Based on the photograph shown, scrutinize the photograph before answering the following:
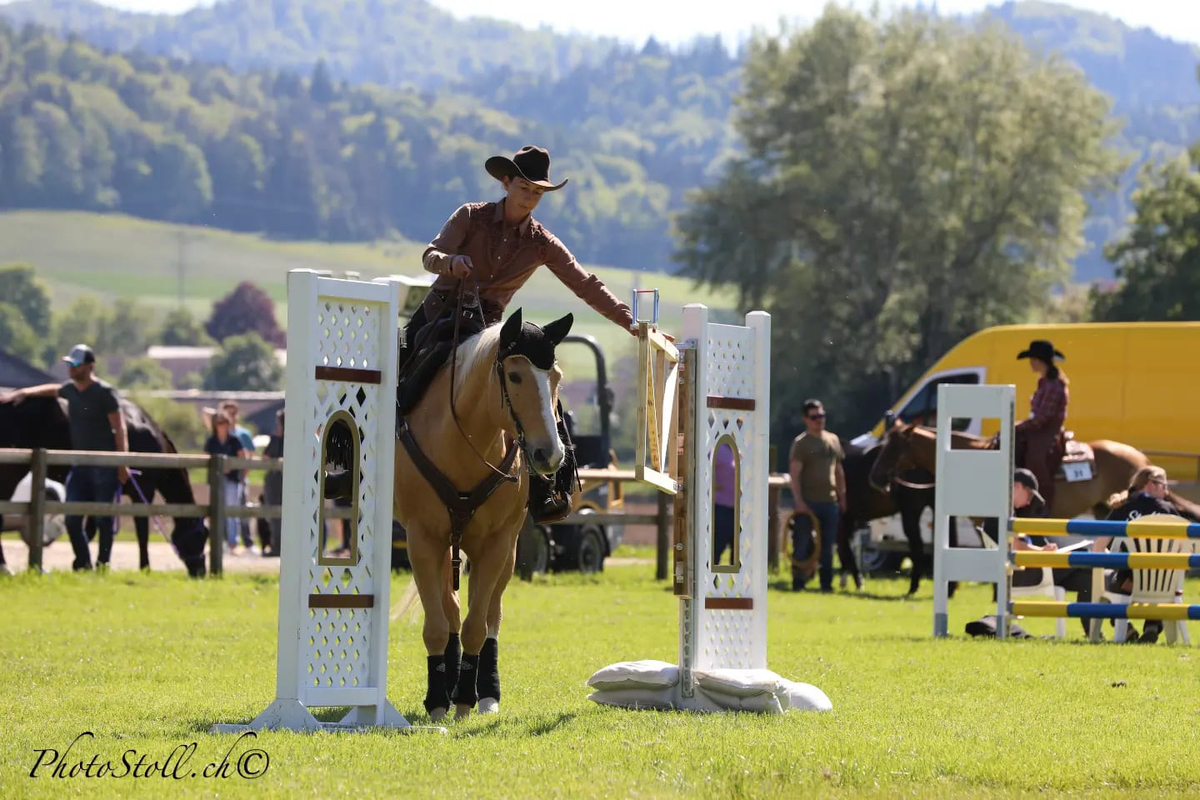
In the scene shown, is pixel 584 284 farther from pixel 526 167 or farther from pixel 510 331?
pixel 510 331

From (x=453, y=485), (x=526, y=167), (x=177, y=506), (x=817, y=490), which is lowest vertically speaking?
(x=177, y=506)

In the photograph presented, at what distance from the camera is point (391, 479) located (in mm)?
8031

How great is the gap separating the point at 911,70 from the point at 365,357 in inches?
1905

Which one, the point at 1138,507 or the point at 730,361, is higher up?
the point at 730,361

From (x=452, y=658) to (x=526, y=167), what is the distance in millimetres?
2518

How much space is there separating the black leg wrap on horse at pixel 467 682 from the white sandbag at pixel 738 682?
1.09 metres

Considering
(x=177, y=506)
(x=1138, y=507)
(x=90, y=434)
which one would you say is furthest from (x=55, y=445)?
(x=1138, y=507)

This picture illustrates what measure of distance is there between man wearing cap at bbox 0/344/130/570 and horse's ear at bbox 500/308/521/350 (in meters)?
11.8

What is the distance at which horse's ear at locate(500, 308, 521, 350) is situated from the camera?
7656 millimetres

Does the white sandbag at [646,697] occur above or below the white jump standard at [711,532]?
below

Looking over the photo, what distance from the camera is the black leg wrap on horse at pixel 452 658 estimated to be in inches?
339

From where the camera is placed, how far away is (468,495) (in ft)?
27.4

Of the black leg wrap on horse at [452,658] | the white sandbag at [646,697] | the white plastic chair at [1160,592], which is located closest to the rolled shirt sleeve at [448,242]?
the black leg wrap on horse at [452,658]

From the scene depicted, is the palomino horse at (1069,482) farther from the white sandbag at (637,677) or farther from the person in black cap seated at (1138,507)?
the white sandbag at (637,677)
